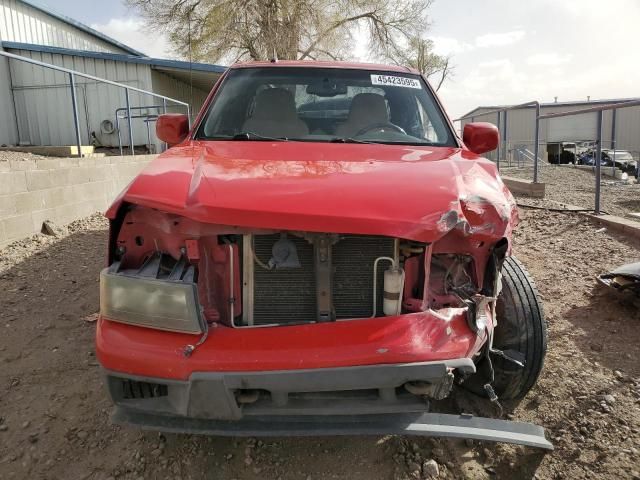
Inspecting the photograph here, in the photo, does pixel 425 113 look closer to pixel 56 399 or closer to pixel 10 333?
pixel 56 399

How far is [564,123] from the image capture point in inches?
1067

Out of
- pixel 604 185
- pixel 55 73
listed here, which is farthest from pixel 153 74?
pixel 604 185

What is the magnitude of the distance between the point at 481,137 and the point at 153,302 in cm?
224

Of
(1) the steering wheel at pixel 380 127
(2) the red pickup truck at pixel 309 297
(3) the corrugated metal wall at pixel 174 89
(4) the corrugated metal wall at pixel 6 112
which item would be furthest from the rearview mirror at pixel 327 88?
(4) the corrugated metal wall at pixel 6 112

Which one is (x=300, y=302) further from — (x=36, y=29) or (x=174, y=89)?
(x=36, y=29)

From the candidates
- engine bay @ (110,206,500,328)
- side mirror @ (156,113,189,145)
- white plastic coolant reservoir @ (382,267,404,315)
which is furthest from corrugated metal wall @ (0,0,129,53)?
white plastic coolant reservoir @ (382,267,404,315)

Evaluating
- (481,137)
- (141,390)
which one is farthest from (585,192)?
(141,390)

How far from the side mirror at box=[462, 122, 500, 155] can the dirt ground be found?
4.44 ft

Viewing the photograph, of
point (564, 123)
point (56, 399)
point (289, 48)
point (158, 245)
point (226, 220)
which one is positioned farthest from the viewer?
point (564, 123)

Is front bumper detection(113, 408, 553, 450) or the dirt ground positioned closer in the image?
front bumper detection(113, 408, 553, 450)

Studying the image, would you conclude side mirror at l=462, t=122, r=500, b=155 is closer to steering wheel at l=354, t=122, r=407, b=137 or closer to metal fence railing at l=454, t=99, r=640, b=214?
steering wheel at l=354, t=122, r=407, b=137

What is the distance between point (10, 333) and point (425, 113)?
319 centimetres

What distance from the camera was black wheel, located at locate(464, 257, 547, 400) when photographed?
2.41m

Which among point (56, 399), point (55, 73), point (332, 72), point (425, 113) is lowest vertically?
point (56, 399)
